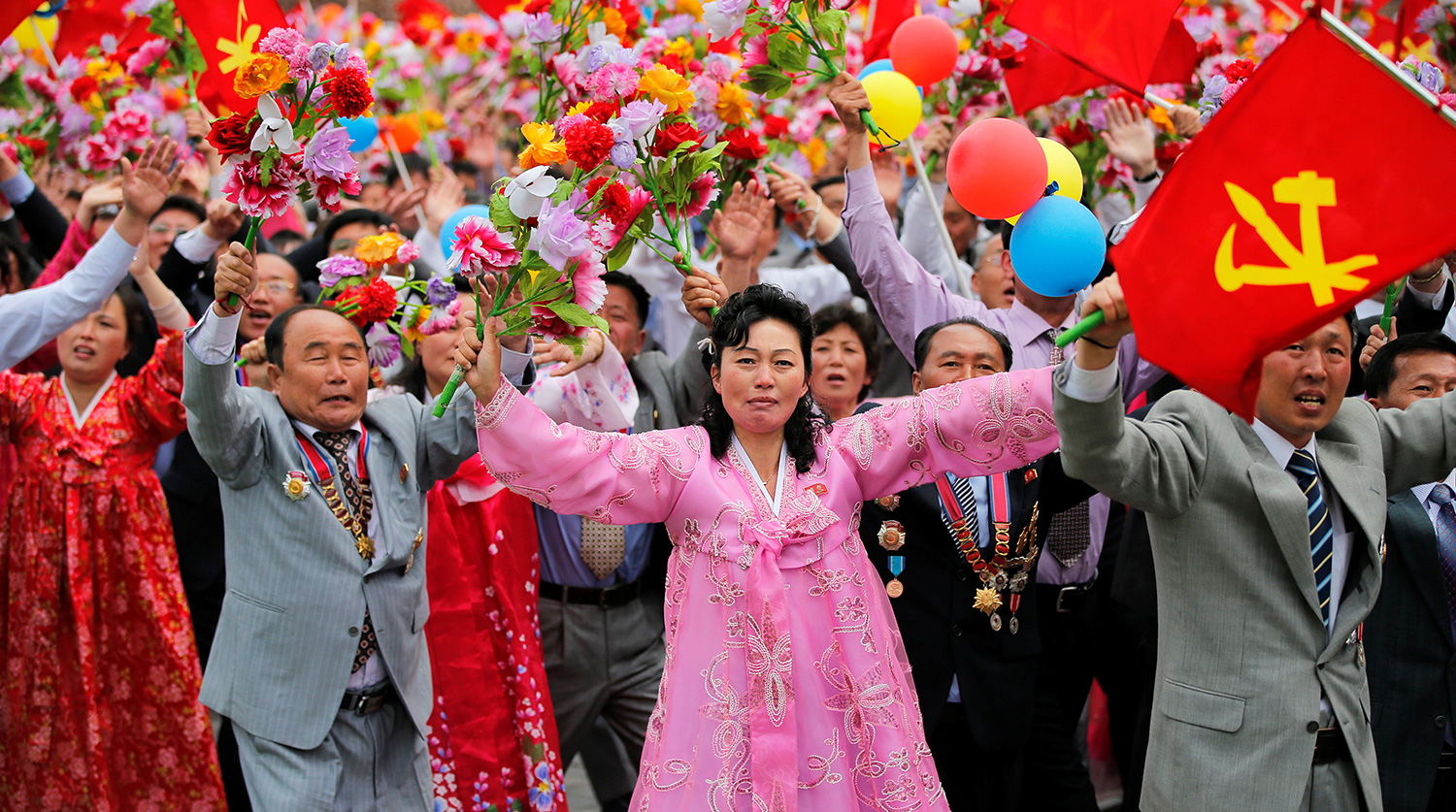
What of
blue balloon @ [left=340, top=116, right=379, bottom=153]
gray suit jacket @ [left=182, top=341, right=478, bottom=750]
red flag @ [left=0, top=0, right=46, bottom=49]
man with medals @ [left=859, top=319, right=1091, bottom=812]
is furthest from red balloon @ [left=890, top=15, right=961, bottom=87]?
red flag @ [left=0, top=0, right=46, bottom=49]

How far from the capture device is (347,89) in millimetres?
2998

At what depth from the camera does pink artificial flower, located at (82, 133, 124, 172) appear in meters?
5.43

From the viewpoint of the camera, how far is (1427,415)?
3.02 metres

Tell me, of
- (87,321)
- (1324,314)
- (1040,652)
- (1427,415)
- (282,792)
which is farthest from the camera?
(87,321)

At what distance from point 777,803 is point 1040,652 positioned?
3.96ft

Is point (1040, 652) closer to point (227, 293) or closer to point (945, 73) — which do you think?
point (945, 73)

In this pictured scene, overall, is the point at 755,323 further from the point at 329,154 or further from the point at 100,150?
the point at 100,150

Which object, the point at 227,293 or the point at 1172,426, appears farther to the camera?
the point at 227,293

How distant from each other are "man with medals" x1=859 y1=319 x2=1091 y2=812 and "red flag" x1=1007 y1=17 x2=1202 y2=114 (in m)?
1.73

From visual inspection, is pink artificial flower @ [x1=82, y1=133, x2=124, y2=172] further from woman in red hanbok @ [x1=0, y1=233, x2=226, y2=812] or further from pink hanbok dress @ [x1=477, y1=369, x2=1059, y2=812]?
pink hanbok dress @ [x1=477, y1=369, x2=1059, y2=812]

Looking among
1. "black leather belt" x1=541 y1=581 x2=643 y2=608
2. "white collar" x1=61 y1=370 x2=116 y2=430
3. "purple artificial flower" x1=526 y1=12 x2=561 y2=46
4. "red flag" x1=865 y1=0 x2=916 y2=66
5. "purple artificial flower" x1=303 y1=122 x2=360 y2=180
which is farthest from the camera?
"red flag" x1=865 y1=0 x2=916 y2=66

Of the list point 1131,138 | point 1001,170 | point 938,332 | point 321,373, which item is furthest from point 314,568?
point 1131,138

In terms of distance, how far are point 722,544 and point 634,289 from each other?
2.00 meters

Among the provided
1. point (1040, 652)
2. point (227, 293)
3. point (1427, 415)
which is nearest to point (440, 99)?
point (227, 293)
